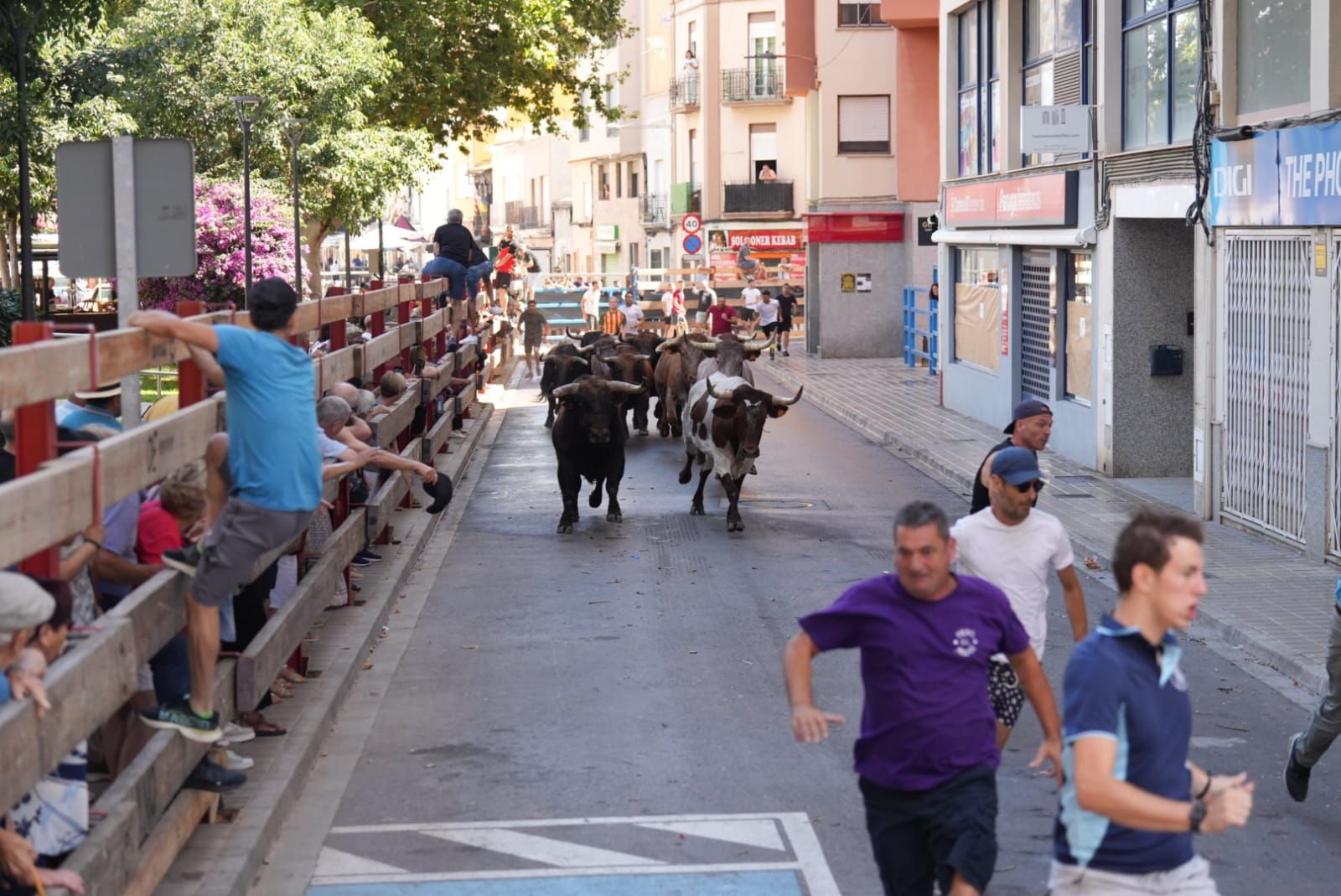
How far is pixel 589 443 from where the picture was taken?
18797 mm

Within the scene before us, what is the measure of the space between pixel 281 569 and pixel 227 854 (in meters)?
3.18

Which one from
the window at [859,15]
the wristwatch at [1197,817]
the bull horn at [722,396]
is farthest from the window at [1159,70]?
the window at [859,15]

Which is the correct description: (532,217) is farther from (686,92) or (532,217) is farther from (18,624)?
(18,624)

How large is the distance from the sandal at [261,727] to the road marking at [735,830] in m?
2.22

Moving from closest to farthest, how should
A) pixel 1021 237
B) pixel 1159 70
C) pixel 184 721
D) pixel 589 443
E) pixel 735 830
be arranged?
pixel 184 721, pixel 735 830, pixel 589 443, pixel 1159 70, pixel 1021 237

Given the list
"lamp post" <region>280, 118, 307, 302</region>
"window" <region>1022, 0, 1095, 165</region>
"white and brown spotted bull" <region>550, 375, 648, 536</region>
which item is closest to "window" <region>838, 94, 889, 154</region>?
"lamp post" <region>280, 118, 307, 302</region>

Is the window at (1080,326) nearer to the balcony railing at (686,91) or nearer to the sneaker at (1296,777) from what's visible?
the sneaker at (1296,777)

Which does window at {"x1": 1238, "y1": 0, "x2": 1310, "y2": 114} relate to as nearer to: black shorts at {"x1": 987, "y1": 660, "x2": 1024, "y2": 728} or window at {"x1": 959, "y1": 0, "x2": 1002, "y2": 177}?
black shorts at {"x1": 987, "y1": 660, "x2": 1024, "y2": 728}

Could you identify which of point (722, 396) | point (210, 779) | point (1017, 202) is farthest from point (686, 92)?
point (210, 779)

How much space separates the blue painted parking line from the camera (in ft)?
25.6

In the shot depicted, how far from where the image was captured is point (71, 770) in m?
6.22

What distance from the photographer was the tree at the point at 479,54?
39062 mm

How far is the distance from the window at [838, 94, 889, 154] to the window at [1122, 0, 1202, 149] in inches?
1112

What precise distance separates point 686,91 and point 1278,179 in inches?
1979
